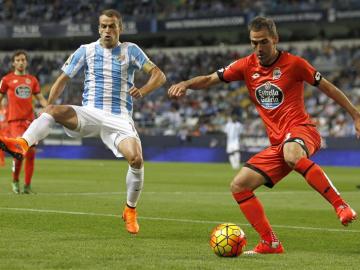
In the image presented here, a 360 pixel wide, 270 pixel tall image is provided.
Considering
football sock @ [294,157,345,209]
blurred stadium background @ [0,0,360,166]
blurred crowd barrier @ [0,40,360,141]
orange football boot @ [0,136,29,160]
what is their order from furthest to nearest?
blurred crowd barrier @ [0,40,360,141] → blurred stadium background @ [0,0,360,166] → orange football boot @ [0,136,29,160] → football sock @ [294,157,345,209]

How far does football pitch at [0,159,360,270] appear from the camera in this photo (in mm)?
8008

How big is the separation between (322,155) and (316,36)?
52.9 ft

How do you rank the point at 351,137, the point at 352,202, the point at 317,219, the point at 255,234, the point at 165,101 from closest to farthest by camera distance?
1. the point at 255,234
2. the point at 317,219
3. the point at 352,202
4. the point at 351,137
5. the point at 165,101

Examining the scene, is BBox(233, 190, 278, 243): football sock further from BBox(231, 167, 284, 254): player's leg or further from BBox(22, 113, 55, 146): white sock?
BBox(22, 113, 55, 146): white sock

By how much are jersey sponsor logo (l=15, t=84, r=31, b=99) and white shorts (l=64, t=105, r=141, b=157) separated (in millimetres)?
6590

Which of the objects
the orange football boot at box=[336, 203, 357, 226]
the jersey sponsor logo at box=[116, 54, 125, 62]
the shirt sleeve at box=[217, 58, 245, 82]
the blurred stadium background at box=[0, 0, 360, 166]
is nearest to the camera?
the orange football boot at box=[336, 203, 357, 226]

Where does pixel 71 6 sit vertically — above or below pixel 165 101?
above

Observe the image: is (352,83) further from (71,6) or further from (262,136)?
(71,6)

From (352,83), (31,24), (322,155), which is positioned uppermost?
(31,24)

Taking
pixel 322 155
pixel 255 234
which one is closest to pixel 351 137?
pixel 322 155

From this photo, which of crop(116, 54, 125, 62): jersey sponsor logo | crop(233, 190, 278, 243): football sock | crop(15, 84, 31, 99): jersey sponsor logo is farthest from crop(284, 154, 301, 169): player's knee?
crop(15, 84, 31, 99): jersey sponsor logo

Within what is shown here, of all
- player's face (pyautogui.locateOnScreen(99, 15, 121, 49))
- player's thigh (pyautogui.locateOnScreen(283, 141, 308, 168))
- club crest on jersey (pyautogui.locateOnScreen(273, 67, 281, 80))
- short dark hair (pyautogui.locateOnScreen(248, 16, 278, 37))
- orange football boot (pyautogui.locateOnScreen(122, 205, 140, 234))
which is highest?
player's face (pyautogui.locateOnScreen(99, 15, 121, 49))

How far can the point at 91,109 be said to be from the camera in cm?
1069

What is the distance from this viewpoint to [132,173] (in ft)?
35.1
